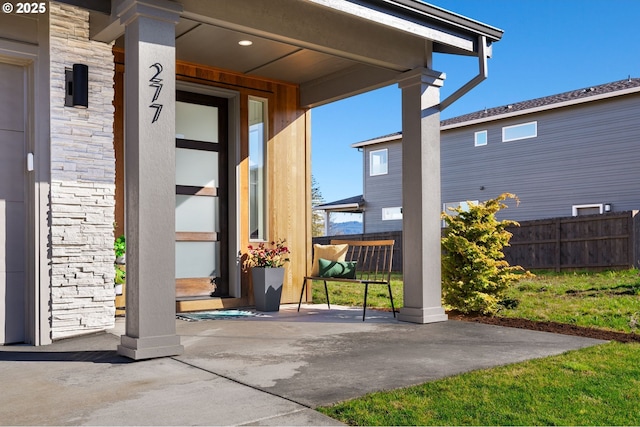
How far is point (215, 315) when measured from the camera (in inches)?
249

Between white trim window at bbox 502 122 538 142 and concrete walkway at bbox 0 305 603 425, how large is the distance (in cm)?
1239

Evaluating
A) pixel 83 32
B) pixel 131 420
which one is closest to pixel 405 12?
pixel 83 32

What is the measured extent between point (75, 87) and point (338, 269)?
3.23 meters

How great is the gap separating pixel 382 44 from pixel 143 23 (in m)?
2.41

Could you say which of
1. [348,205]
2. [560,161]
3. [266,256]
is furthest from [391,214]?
[266,256]

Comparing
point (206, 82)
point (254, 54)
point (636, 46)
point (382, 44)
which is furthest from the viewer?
point (636, 46)

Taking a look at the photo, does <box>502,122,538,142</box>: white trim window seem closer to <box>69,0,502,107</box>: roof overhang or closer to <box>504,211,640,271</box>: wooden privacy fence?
<box>504,211,640,271</box>: wooden privacy fence

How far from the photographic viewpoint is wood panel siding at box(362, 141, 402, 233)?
66.9ft

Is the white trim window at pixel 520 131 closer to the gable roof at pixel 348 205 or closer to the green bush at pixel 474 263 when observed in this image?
the gable roof at pixel 348 205

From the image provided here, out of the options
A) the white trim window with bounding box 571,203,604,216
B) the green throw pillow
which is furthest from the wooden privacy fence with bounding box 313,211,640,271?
the green throw pillow

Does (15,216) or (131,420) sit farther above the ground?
(15,216)

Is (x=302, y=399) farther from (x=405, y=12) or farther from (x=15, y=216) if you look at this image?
(x=405, y=12)

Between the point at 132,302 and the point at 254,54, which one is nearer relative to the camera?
the point at 132,302

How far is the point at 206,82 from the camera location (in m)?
6.86
